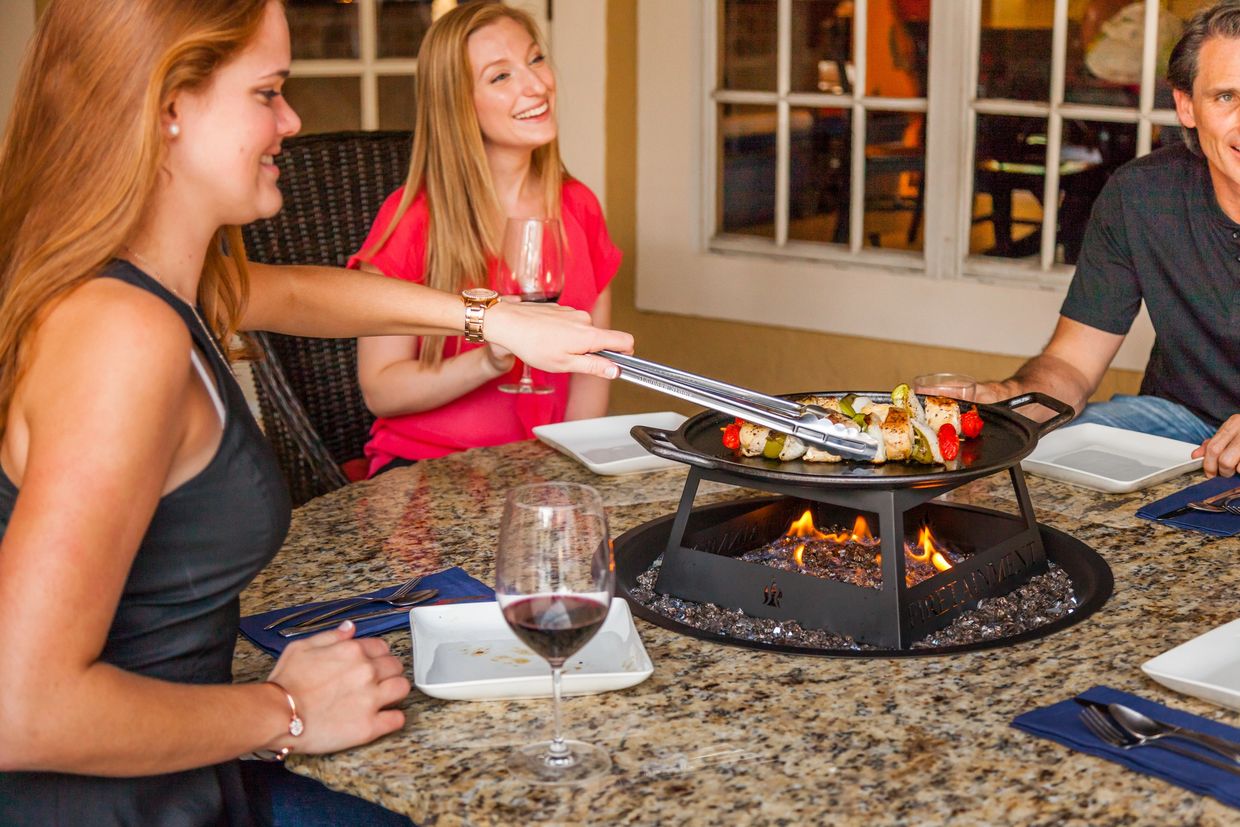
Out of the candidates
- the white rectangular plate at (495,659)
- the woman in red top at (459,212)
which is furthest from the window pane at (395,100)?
the white rectangular plate at (495,659)

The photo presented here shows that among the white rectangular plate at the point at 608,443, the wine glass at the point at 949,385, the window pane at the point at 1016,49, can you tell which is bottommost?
the white rectangular plate at the point at 608,443

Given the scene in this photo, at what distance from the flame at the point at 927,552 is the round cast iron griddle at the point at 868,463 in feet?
0.44

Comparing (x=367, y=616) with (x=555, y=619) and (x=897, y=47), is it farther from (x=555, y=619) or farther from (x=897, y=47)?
(x=897, y=47)

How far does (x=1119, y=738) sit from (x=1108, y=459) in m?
0.99

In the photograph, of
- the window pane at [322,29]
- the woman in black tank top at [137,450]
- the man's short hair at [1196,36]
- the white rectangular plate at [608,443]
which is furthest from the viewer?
the window pane at [322,29]

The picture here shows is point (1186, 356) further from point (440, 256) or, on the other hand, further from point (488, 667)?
point (488, 667)

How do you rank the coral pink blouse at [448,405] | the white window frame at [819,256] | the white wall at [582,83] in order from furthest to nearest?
1. the white wall at [582,83]
2. the white window frame at [819,256]
3. the coral pink blouse at [448,405]

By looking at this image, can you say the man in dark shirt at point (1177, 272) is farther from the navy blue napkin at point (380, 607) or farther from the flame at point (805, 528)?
the navy blue napkin at point (380, 607)

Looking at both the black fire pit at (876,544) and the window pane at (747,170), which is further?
the window pane at (747,170)

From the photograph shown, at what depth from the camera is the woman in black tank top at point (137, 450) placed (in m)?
→ 1.20

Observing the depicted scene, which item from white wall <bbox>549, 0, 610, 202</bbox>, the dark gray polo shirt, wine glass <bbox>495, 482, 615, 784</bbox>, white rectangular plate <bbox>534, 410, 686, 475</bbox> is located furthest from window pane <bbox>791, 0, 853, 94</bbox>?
wine glass <bbox>495, 482, 615, 784</bbox>

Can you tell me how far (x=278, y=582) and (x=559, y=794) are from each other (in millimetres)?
653

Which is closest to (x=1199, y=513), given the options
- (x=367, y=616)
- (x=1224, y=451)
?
(x=1224, y=451)

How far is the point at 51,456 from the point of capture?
1.19m
